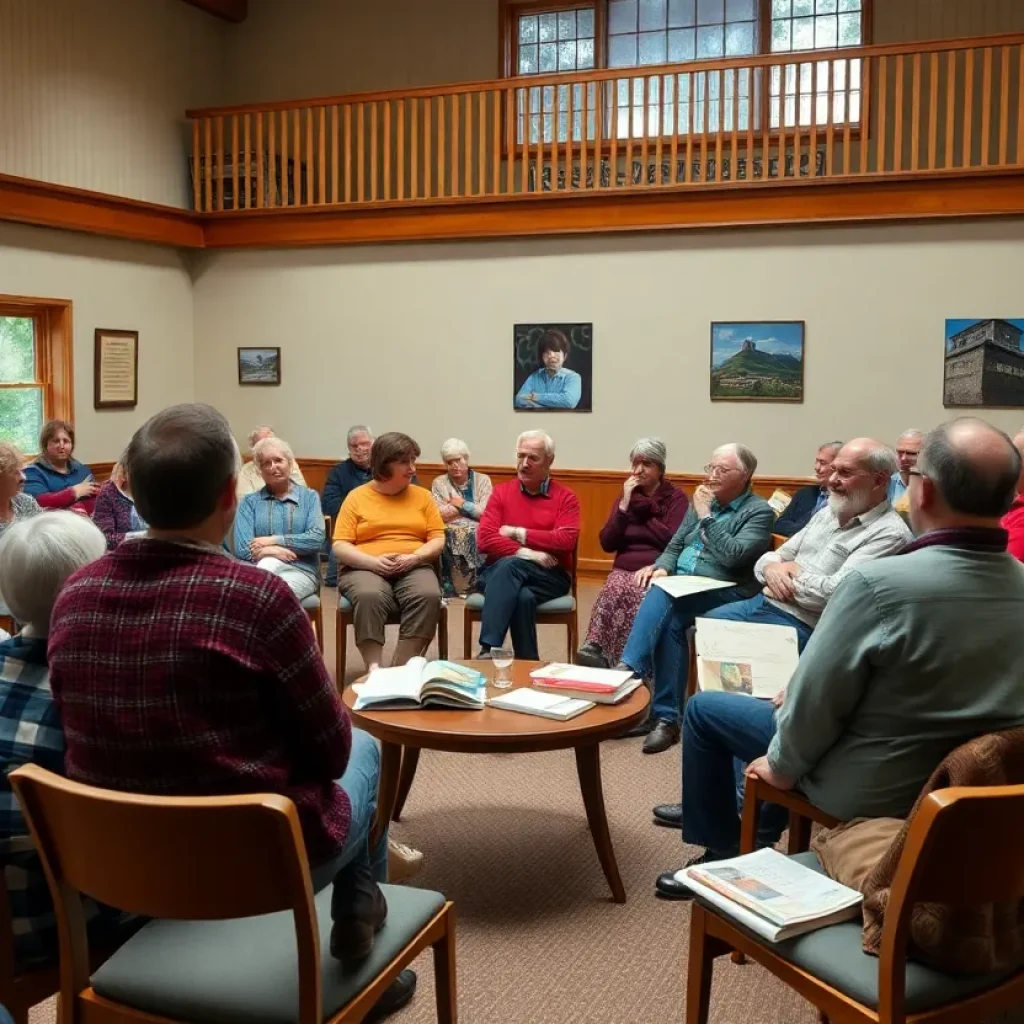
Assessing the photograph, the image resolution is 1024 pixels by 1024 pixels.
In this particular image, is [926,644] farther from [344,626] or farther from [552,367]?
[552,367]

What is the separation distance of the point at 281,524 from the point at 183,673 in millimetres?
3670

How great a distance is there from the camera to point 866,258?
297 inches

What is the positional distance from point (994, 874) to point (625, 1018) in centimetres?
112

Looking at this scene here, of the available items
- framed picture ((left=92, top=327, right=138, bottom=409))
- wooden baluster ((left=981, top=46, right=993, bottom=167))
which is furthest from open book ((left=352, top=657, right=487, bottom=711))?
framed picture ((left=92, top=327, right=138, bottom=409))

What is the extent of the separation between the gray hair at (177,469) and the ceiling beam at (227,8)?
364 inches

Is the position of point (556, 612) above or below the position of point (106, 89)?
below

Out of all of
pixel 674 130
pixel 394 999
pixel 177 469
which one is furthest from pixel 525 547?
pixel 674 130

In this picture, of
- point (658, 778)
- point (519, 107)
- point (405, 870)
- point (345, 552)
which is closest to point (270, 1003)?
point (405, 870)

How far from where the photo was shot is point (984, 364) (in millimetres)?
7297

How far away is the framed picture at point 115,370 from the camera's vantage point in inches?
340

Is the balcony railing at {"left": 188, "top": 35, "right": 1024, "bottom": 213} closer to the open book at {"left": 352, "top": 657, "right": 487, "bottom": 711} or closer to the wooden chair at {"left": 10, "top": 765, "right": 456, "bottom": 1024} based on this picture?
the open book at {"left": 352, "top": 657, "right": 487, "bottom": 711}

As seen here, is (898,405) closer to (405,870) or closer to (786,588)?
(786,588)

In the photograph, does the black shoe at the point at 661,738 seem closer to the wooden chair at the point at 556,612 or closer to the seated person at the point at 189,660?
the wooden chair at the point at 556,612

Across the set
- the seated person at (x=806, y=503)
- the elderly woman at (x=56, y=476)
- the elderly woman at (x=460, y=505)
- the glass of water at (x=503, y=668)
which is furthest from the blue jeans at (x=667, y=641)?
the elderly woman at (x=56, y=476)
